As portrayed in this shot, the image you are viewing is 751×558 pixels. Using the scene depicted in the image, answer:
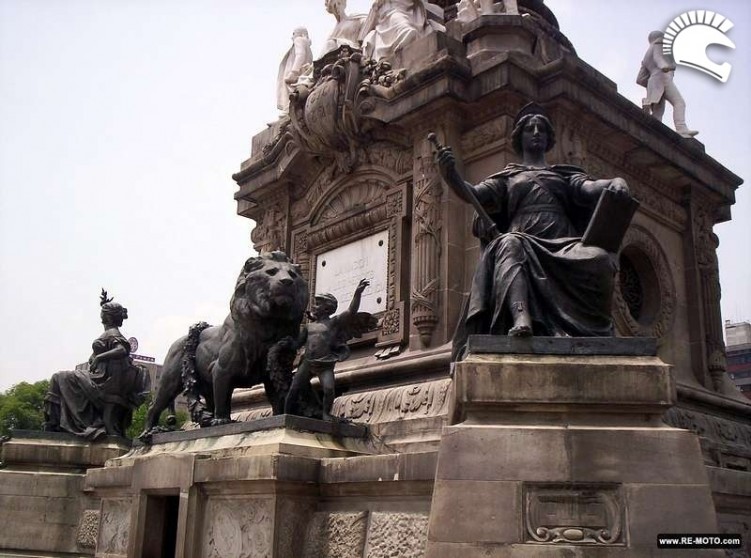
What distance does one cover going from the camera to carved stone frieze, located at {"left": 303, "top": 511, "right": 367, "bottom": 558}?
7375 millimetres

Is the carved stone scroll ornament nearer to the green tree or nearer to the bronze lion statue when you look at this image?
the bronze lion statue

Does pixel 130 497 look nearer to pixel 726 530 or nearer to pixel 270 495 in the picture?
pixel 270 495

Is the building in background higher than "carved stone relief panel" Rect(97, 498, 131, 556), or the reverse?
the building in background

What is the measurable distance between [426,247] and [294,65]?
731cm

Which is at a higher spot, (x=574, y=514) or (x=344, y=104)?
(x=344, y=104)

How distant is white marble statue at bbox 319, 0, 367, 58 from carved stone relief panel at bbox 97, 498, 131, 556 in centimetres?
920

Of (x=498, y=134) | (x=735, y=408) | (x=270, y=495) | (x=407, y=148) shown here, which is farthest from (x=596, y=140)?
(x=270, y=495)

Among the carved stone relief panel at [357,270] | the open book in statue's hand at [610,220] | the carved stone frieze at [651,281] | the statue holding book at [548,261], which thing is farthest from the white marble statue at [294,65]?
the open book in statue's hand at [610,220]

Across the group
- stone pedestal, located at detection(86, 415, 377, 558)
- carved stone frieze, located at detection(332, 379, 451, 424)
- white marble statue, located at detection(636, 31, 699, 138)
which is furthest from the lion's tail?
white marble statue, located at detection(636, 31, 699, 138)

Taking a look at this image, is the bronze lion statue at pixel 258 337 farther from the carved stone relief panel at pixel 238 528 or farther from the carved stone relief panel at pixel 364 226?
the carved stone relief panel at pixel 364 226

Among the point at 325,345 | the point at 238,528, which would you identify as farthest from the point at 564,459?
the point at 325,345

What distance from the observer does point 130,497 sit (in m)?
9.76

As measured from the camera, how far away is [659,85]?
17.2m

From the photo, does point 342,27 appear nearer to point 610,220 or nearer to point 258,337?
point 258,337
